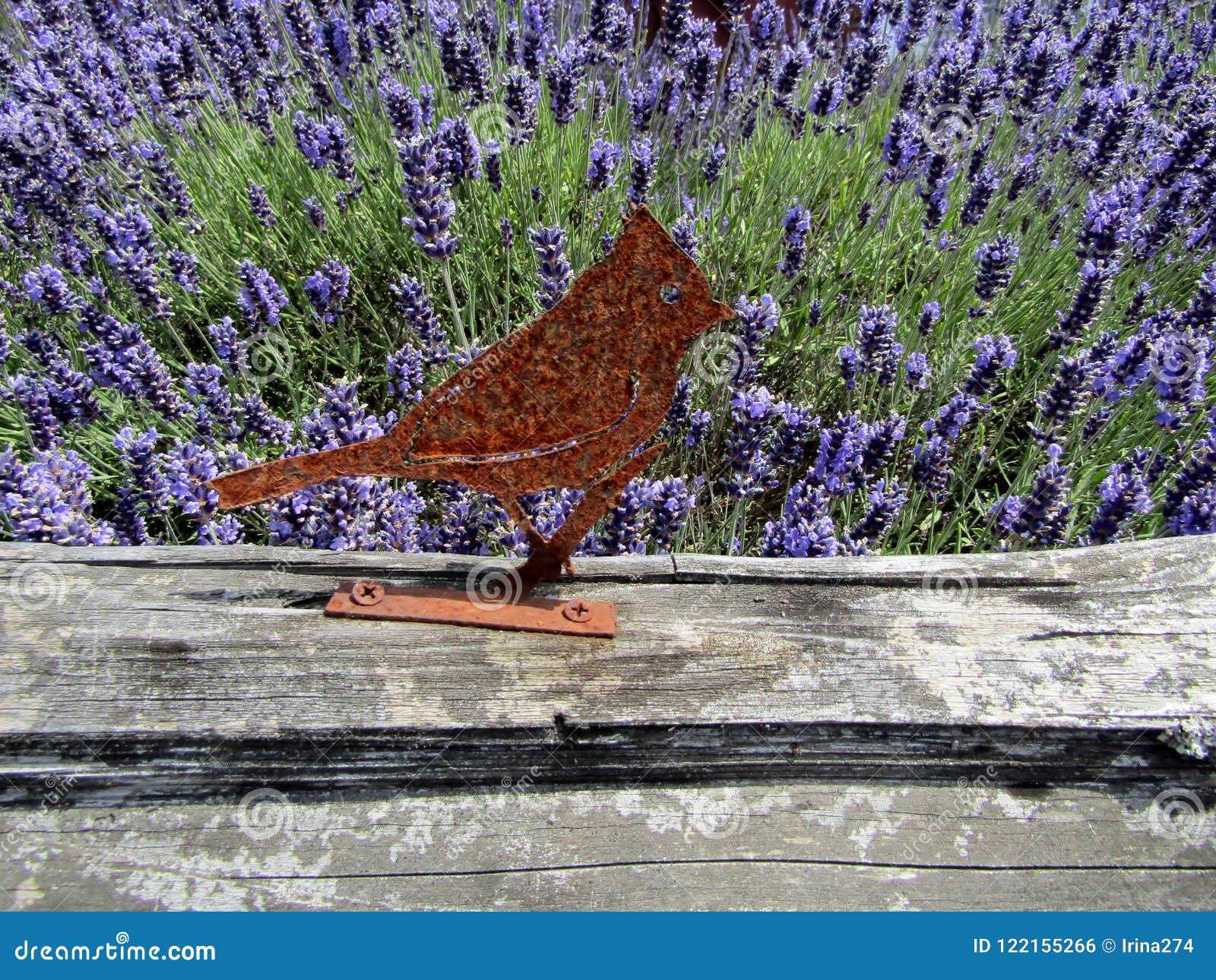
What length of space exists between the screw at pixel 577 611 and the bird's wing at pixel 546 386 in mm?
275

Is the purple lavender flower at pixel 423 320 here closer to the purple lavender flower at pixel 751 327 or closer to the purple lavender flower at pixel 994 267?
the purple lavender flower at pixel 751 327

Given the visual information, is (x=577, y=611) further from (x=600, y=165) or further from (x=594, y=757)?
(x=600, y=165)

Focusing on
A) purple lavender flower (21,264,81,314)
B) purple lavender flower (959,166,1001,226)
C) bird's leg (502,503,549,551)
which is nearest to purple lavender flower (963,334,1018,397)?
purple lavender flower (959,166,1001,226)

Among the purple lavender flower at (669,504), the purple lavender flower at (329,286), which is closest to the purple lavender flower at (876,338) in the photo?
the purple lavender flower at (669,504)

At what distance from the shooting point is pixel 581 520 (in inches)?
50.4

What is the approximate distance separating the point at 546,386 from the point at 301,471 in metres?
0.36

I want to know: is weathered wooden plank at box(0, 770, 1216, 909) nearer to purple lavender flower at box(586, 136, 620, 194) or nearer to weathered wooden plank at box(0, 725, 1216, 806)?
weathered wooden plank at box(0, 725, 1216, 806)

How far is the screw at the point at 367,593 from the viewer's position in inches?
52.0

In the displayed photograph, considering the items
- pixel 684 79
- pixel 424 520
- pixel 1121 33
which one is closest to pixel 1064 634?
pixel 424 520

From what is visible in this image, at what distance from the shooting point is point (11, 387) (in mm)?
Answer: 2301

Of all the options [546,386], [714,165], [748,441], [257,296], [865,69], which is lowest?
[748,441]

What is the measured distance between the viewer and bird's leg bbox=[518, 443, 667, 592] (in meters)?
1.27

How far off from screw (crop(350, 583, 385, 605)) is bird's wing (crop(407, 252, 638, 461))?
25cm

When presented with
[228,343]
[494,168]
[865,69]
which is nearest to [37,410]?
[228,343]
